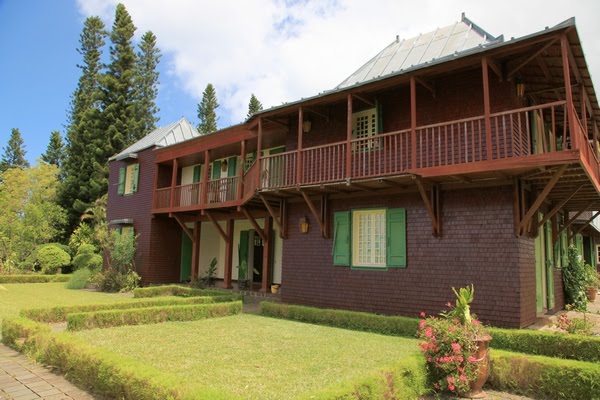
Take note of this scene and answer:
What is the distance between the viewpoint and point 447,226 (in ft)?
31.8

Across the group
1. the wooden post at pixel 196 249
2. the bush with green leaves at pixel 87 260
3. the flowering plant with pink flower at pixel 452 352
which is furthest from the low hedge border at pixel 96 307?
the bush with green leaves at pixel 87 260

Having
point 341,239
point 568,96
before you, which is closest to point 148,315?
point 341,239

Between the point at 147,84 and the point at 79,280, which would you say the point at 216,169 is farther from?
the point at 147,84

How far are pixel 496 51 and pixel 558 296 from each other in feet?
26.4

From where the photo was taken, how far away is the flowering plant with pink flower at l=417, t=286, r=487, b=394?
5332mm

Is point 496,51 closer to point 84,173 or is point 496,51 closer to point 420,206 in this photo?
point 420,206

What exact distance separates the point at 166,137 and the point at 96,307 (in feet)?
39.7

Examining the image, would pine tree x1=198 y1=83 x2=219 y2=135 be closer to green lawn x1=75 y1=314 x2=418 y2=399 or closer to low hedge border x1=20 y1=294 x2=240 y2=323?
low hedge border x1=20 y1=294 x2=240 y2=323

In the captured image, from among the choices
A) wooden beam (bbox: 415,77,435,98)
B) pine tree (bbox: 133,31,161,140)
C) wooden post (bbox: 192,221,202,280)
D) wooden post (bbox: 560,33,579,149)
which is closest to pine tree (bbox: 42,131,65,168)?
pine tree (bbox: 133,31,161,140)

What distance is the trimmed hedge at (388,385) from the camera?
13.6ft

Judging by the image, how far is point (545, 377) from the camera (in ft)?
18.3

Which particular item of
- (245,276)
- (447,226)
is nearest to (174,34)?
(447,226)

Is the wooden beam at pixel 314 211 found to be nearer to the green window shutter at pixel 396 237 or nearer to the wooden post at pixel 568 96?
the green window shutter at pixel 396 237

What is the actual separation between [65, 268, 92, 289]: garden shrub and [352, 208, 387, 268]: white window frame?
14.5 m
